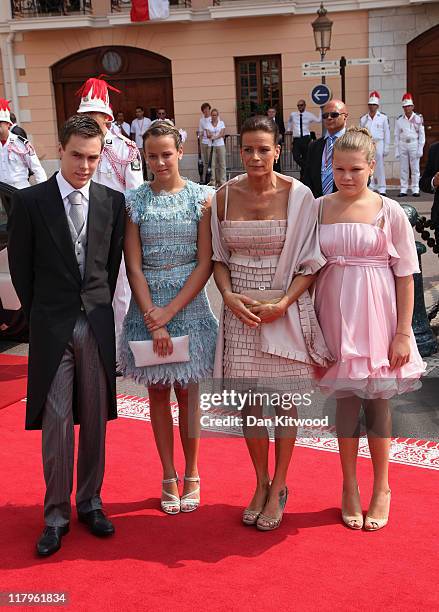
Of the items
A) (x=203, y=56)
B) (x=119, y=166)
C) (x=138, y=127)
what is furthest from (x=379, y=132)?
(x=119, y=166)

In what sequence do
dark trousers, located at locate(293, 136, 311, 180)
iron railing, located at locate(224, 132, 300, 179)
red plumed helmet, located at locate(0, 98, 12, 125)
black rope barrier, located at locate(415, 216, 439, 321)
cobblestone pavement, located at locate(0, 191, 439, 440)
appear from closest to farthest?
cobblestone pavement, located at locate(0, 191, 439, 440) → black rope barrier, located at locate(415, 216, 439, 321) → red plumed helmet, located at locate(0, 98, 12, 125) → dark trousers, located at locate(293, 136, 311, 180) → iron railing, located at locate(224, 132, 300, 179)

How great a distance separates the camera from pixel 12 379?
19.5ft

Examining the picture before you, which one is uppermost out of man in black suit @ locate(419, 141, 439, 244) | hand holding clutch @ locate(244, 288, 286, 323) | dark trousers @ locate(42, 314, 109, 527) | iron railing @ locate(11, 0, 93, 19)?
iron railing @ locate(11, 0, 93, 19)

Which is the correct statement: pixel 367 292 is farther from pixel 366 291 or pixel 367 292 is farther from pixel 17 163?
pixel 17 163

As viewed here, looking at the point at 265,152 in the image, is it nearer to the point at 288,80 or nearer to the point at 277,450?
the point at 277,450

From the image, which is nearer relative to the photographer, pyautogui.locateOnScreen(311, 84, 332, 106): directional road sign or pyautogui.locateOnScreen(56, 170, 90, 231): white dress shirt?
pyautogui.locateOnScreen(56, 170, 90, 231): white dress shirt

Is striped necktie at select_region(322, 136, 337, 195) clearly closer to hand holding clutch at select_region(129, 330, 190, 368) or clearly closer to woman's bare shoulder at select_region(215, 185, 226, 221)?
woman's bare shoulder at select_region(215, 185, 226, 221)

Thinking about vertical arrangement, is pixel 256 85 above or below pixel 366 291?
above

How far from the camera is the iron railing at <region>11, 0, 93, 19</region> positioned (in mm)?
20609

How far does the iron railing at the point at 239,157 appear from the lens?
19141 millimetres

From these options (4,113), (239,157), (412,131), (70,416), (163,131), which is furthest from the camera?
(239,157)

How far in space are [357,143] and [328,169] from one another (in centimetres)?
298

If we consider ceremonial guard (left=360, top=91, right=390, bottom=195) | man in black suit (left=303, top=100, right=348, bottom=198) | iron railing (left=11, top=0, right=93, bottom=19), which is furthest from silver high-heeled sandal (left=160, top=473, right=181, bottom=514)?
iron railing (left=11, top=0, right=93, bottom=19)

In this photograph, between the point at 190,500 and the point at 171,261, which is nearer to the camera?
the point at 171,261
